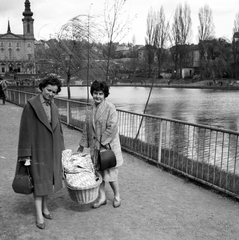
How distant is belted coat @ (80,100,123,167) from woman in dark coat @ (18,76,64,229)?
0.51 metres

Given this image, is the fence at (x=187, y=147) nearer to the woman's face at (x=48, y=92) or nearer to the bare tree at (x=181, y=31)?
the woman's face at (x=48, y=92)

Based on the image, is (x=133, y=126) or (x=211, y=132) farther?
(x=133, y=126)

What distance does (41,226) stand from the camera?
139 inches

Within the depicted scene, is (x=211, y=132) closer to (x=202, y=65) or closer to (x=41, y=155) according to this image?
(x=41, y=155)

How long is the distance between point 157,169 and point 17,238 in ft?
10.8

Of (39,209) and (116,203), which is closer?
(39,209)

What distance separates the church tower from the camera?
129 meters

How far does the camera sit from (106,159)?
3846 mm

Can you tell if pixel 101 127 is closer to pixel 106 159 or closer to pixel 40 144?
pixel 106 159

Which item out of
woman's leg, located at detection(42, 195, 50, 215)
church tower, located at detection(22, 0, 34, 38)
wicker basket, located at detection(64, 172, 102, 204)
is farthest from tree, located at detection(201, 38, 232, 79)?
church tower, located at detection(22, 0, 34, 38)

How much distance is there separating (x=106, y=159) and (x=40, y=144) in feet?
2.67

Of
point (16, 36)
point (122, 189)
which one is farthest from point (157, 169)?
point (16, 36)

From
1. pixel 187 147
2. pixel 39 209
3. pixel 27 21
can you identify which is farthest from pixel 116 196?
pixel 27 21

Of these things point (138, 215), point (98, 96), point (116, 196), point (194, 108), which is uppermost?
point (98, 96)
